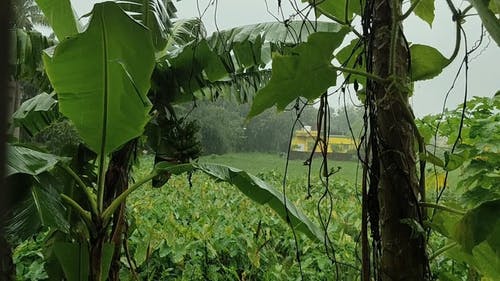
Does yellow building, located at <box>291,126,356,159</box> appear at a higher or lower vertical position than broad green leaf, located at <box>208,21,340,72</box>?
lower

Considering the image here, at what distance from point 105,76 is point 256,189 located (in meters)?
0.39

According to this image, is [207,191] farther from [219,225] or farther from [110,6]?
[110,6]

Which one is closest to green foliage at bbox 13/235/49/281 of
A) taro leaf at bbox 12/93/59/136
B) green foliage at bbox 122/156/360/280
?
green foliage at bbox 122/156/360/280

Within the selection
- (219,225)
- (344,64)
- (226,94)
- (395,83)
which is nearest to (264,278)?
(219,225)

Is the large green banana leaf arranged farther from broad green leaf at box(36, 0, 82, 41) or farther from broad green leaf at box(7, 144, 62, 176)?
broad green leaf at box(36, 0, 82, 41)

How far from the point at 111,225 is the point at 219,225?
1.95 ft

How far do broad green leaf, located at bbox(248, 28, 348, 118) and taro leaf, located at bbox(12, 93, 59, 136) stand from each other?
0.81 meters

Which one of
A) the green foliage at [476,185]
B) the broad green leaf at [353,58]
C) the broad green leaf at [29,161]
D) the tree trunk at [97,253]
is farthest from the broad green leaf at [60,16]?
the green foliage at [476,185]

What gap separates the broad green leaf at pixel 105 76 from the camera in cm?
82

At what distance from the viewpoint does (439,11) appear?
685mm

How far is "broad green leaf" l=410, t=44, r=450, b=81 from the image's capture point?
0.54 m

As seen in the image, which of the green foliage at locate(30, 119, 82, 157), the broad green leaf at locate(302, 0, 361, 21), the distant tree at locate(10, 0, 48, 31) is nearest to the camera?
the distant tree at locate(10, 0, 48, 31)

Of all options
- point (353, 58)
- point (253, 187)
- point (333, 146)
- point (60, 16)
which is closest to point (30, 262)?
point (60, 16)

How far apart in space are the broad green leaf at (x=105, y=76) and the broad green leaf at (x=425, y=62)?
52 cm
